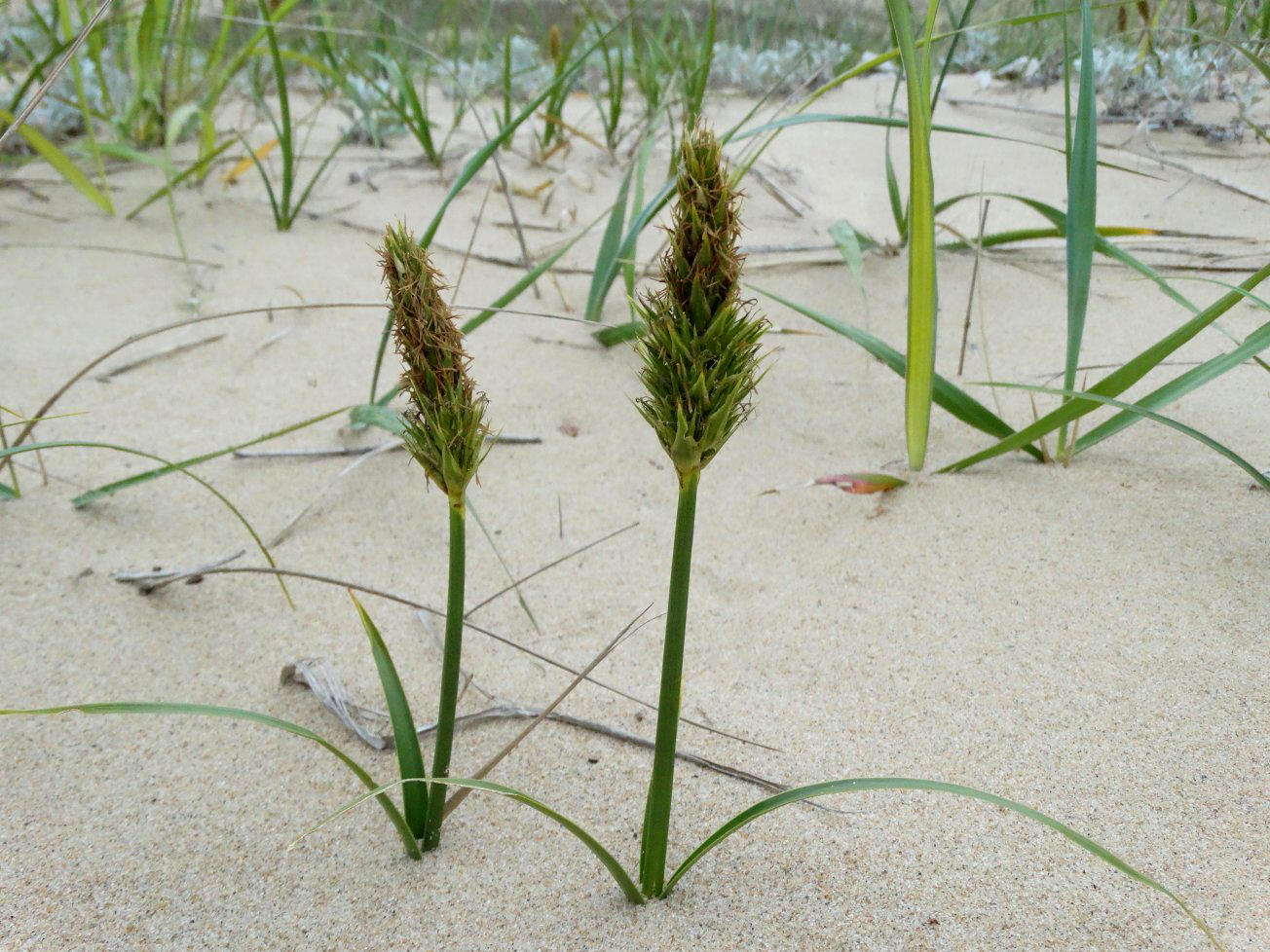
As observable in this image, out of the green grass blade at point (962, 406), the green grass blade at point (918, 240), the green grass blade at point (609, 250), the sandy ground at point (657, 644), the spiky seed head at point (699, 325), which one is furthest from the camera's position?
the green grass blade at point (609, 250)

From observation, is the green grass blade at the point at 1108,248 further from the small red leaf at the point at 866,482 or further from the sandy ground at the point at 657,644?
the small red leaf at the point at 866,482

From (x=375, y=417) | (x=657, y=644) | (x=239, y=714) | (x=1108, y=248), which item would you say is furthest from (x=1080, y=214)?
(x=239, y=714)

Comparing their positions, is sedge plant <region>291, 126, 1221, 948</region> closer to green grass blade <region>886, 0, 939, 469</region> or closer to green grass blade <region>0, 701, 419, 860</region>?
green grass blade <region>0, 701, 419, 860</region>

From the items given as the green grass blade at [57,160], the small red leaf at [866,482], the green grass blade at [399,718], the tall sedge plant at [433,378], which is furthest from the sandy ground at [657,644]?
the tall sedge plant at [433,378]

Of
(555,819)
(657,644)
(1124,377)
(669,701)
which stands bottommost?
(657,644)

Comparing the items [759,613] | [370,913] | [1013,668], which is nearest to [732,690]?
[759,613]

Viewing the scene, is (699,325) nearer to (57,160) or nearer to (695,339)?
(695,339)

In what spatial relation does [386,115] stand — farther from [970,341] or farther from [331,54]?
[970,341]
